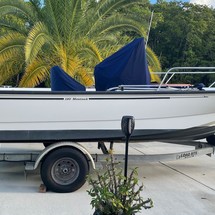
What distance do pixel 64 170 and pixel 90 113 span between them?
103 centimetres

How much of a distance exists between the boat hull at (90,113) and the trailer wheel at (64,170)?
265 millimetres

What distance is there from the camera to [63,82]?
747 centimetres

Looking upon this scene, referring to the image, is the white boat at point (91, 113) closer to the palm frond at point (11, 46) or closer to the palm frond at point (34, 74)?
the palm frond at point (34, 74)

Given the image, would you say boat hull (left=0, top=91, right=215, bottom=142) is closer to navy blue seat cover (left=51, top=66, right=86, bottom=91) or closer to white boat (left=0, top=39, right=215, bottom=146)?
white boat (left=0, top=39, right=215, bottom=146)

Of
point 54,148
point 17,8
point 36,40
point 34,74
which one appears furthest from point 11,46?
point 54,148

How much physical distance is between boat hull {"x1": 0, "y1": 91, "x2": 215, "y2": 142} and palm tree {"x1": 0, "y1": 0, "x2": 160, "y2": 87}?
6.84 metres

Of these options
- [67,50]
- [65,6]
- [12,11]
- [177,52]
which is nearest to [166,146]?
[67,50]

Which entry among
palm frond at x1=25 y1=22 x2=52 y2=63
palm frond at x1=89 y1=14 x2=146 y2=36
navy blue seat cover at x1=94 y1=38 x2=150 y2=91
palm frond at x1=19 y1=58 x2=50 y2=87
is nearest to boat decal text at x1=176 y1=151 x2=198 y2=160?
navy blue seat cover at x1=94 y1=38 x2=150 y2=91

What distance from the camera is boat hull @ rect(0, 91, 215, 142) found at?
6488mm

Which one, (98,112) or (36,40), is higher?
(36,40)

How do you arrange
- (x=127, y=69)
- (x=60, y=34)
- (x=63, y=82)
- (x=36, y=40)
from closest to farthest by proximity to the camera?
1. (x=63, y=82)
2. (x=127, y=69)
3. (x=36, y=40)
4. (x=60, y=34)

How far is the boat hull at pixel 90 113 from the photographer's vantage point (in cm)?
649

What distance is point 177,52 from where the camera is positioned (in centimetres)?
4166

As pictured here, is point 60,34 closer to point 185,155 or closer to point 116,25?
point 116,25
